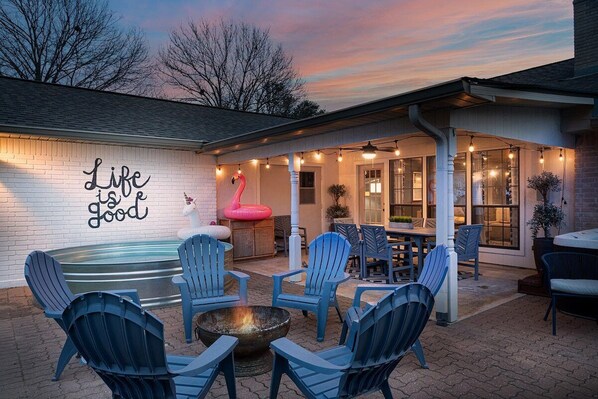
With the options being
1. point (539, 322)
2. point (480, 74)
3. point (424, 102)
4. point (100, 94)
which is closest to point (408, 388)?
point (539, 322)

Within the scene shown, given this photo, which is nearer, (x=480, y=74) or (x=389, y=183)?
(x=389, y=183)

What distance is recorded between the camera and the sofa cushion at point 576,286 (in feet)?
13.1

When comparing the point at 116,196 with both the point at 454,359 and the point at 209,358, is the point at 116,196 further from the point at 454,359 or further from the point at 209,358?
the point at 454,359

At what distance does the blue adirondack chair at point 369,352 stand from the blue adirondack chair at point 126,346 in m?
0.47

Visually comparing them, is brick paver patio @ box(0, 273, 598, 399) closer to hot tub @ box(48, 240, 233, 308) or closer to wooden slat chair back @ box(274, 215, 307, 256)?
hot tub @ box(48, 240, 233, 308)

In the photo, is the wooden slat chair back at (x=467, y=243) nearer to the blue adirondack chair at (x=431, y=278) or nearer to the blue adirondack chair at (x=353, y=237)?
the blue adirondack chair at (x=353, y=237)

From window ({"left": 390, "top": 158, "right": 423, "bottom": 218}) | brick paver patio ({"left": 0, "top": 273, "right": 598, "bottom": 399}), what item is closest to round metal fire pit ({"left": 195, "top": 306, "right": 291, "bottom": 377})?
brick paver patio ({"left": 0, "top": 273, "right": 598, "bottom": 399})

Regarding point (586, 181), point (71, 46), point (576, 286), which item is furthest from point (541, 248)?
point (71, 46)

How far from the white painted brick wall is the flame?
4.92 metres

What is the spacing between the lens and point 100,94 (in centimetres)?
924

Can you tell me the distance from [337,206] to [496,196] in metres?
3.96

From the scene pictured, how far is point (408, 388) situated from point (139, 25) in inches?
882

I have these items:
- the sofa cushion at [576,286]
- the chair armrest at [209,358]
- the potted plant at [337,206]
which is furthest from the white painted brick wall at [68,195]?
the sofa cushion at [576,286]

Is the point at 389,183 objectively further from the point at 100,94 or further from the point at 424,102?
the point at 100,94
